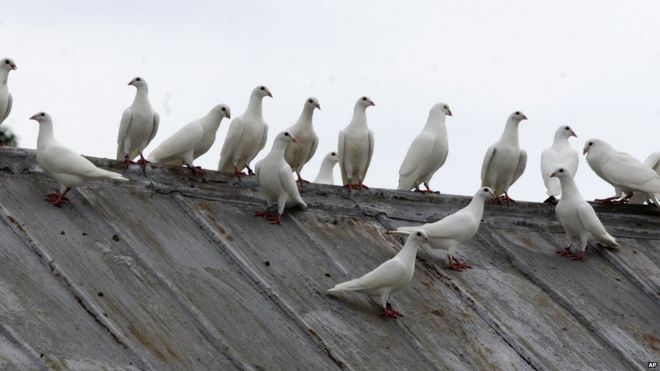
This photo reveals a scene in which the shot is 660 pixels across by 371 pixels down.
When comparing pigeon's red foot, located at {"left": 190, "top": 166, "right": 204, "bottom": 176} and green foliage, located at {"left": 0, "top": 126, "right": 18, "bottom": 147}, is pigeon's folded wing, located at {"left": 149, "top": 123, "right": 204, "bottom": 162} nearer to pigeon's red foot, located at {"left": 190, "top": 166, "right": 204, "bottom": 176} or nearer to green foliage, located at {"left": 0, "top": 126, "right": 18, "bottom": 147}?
pigeon's red foot, located at {"left": 190, "top": 166, "right": 204, "bottom": 176}

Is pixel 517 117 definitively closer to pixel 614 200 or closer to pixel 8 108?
pixel 614 200

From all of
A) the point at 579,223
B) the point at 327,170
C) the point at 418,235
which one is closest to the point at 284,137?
the point at 418,235

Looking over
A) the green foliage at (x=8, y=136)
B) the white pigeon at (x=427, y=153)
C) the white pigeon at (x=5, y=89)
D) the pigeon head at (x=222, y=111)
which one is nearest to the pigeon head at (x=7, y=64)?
the white pigeon at (x=5, y=89)

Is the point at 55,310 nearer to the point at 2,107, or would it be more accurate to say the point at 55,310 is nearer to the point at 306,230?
the point at 306,230

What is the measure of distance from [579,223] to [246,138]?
3966 millimetres

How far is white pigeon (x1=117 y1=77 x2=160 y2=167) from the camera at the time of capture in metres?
15.4

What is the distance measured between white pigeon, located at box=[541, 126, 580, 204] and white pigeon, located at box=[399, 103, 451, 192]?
44.5 inches

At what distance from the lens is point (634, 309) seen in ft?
40.8

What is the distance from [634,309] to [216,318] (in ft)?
12.8

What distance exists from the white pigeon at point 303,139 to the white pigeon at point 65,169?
431cm

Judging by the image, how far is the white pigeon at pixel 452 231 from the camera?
12.5m

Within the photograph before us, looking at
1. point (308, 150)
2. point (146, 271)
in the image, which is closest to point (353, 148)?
point (308, 150)

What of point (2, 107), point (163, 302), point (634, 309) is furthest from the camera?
point (2, 107)

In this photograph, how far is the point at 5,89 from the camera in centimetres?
1490
